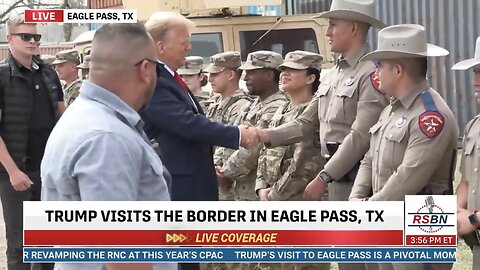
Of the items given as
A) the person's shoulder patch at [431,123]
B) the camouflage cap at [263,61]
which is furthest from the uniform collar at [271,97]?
the person's shoulder patch at [431,123]

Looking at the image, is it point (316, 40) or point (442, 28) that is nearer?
point (316, 40)

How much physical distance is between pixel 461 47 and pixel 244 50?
432 centimetres

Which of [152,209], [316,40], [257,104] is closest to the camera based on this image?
[152,209]

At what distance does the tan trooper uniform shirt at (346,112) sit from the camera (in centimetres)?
509

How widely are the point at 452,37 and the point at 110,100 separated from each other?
11.2m

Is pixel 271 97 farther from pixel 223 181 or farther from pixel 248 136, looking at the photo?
pixel 248 136

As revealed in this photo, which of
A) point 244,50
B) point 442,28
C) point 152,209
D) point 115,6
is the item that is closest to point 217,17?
point 244,50

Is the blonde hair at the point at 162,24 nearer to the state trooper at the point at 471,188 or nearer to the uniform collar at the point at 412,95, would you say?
the uniform collar at the point at 412,95

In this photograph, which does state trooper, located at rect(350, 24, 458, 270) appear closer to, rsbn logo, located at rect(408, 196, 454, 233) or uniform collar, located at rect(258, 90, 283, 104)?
rsbn logo, located at rect(408, 196, 454, 233)

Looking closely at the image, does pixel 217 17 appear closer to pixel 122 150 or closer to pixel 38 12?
pixel 38 12

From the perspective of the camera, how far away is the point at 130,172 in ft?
9.30

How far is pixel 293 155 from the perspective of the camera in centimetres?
589

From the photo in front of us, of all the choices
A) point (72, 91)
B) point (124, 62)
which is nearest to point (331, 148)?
point (124, 62)

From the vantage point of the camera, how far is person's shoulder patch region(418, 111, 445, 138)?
14.4 feet
